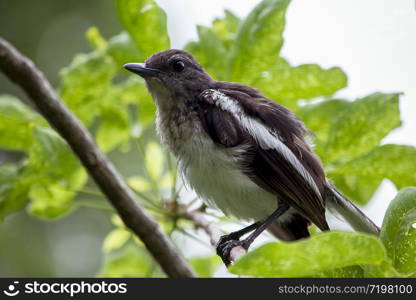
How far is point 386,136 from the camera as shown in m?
2.99

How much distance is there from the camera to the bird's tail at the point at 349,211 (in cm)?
322

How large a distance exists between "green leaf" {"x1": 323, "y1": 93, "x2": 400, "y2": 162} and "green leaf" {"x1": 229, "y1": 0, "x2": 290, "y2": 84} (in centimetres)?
51

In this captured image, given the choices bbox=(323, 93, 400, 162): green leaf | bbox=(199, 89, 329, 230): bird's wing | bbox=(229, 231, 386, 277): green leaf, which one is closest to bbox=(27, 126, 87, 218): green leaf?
bbox=(199, 89, 329, 230): bird's wing

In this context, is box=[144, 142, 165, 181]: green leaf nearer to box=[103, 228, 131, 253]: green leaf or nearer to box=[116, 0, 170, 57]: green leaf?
box=[103, 228, 131, 253]: green leaf

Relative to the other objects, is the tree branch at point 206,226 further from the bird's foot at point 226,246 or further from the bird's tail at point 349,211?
the bird's tail at point 349,211

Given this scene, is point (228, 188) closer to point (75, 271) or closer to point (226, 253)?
point (226, 253)

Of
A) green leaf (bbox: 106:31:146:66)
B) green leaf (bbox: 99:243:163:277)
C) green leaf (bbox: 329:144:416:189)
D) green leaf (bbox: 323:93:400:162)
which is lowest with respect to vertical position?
green leaf (bbox: 329:144:416:189)

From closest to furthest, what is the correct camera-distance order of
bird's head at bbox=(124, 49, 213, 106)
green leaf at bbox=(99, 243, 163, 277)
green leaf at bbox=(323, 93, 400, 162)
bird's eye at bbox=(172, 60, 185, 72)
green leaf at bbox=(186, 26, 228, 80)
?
green leaf at bbox=(323, 93, 400, 162)
green leaf at bbox=(186, 26, 228, 80)
bird's head at bbox=(124, 49, 213, 106)
bird's eye at bbox=(172, 60, 185, 72)
green leaf at bbox=(99, 243, 163, 277)

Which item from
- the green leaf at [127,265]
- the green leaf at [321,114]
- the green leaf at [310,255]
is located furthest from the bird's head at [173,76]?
the green leaf at [310,255]

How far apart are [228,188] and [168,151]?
482 mm

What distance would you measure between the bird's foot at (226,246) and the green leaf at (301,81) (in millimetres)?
825

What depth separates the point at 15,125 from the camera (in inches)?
127

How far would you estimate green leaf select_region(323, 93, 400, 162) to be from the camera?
Result: 2902mm

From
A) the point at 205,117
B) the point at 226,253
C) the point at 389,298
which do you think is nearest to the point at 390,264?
the point at 389,298
